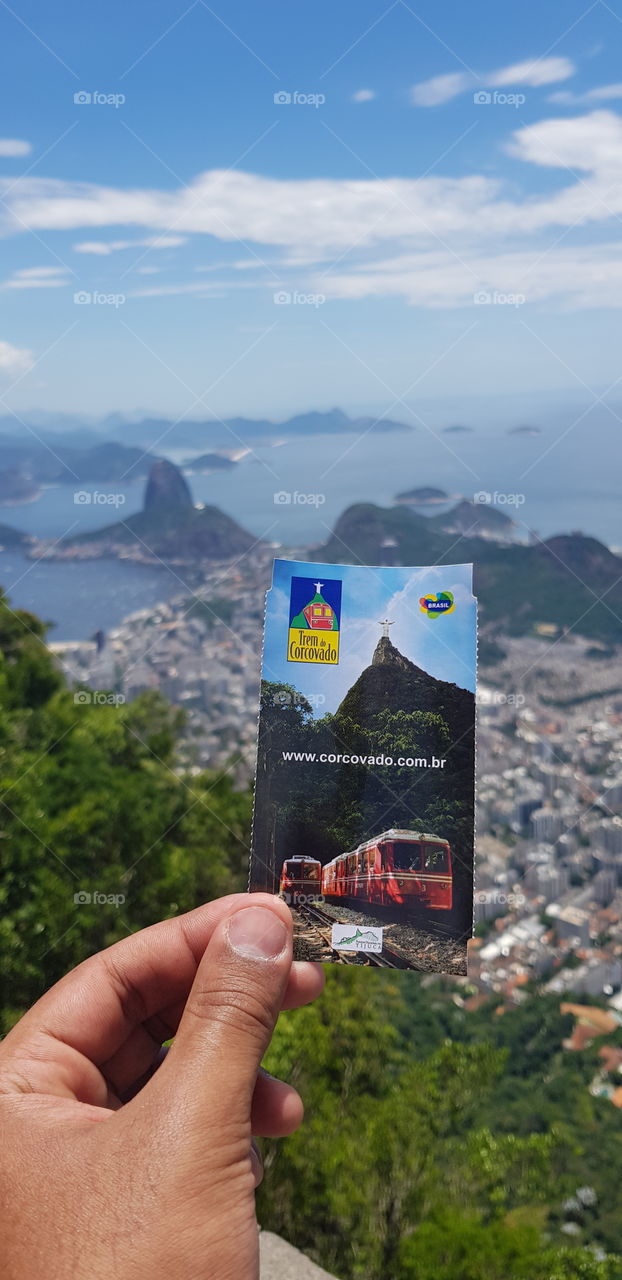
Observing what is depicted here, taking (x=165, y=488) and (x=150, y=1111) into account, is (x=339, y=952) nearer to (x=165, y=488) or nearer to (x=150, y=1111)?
(x=150, y=1111)

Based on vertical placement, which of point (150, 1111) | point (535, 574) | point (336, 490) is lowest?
point (150, 1111)

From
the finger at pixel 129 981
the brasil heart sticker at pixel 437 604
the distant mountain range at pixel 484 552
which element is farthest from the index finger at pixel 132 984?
the distant mountain range at pixel 484 552

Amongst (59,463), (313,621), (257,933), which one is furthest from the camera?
(59,463)

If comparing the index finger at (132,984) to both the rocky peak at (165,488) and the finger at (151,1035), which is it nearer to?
the finger at (151,1035)

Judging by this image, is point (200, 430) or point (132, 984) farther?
point (200, 430)

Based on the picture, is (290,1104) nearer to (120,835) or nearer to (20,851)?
(20,851)

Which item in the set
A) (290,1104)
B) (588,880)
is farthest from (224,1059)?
(588,880)

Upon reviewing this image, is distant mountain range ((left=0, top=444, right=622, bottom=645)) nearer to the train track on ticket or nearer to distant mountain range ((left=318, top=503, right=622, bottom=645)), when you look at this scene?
distant mountain range ((left=318, top=503, right=622, bottom=645))

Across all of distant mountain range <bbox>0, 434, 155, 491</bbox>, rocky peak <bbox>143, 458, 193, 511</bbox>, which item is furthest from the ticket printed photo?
rocky peak <bbox>143, 458, 193, 511</bbox>

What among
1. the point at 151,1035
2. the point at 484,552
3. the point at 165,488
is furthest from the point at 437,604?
the point at 165,488
